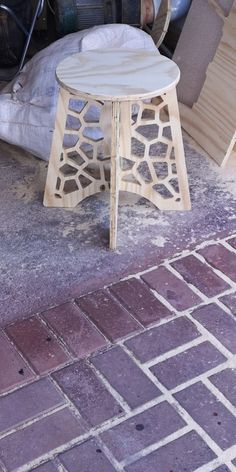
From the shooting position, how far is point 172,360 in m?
1.79

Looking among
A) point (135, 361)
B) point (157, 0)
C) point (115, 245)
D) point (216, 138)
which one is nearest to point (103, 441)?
point (135, 361)

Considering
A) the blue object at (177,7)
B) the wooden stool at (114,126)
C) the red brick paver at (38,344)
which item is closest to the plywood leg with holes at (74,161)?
the wooden stool at (114,126)

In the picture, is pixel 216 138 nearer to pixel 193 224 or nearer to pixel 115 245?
pixel 193 224

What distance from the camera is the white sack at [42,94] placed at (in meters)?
2.49

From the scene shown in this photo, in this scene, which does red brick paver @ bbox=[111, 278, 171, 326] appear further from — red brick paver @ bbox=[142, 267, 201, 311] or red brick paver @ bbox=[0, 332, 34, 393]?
red brick paver @ bbox=[0, 332, 34, 393]

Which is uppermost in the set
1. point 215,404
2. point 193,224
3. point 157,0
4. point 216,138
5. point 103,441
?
point 157,0

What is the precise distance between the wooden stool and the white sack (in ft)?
0.34

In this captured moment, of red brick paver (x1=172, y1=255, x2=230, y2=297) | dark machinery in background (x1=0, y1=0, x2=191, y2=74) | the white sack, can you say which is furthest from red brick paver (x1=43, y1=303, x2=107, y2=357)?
dark machinery in background (x1=0, y1=0, x2=191, y2=74)

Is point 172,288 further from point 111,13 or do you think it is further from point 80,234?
point 111,13

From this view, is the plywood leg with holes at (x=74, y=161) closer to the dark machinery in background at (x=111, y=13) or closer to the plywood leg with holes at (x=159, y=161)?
the plywood leg with holes at (x=159, y=161)

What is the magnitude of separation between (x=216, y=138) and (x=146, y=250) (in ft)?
2.35

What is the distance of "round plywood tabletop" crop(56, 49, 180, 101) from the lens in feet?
6.30

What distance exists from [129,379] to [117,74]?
981 millimetres

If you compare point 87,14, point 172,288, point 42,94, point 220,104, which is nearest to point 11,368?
point 172,288
